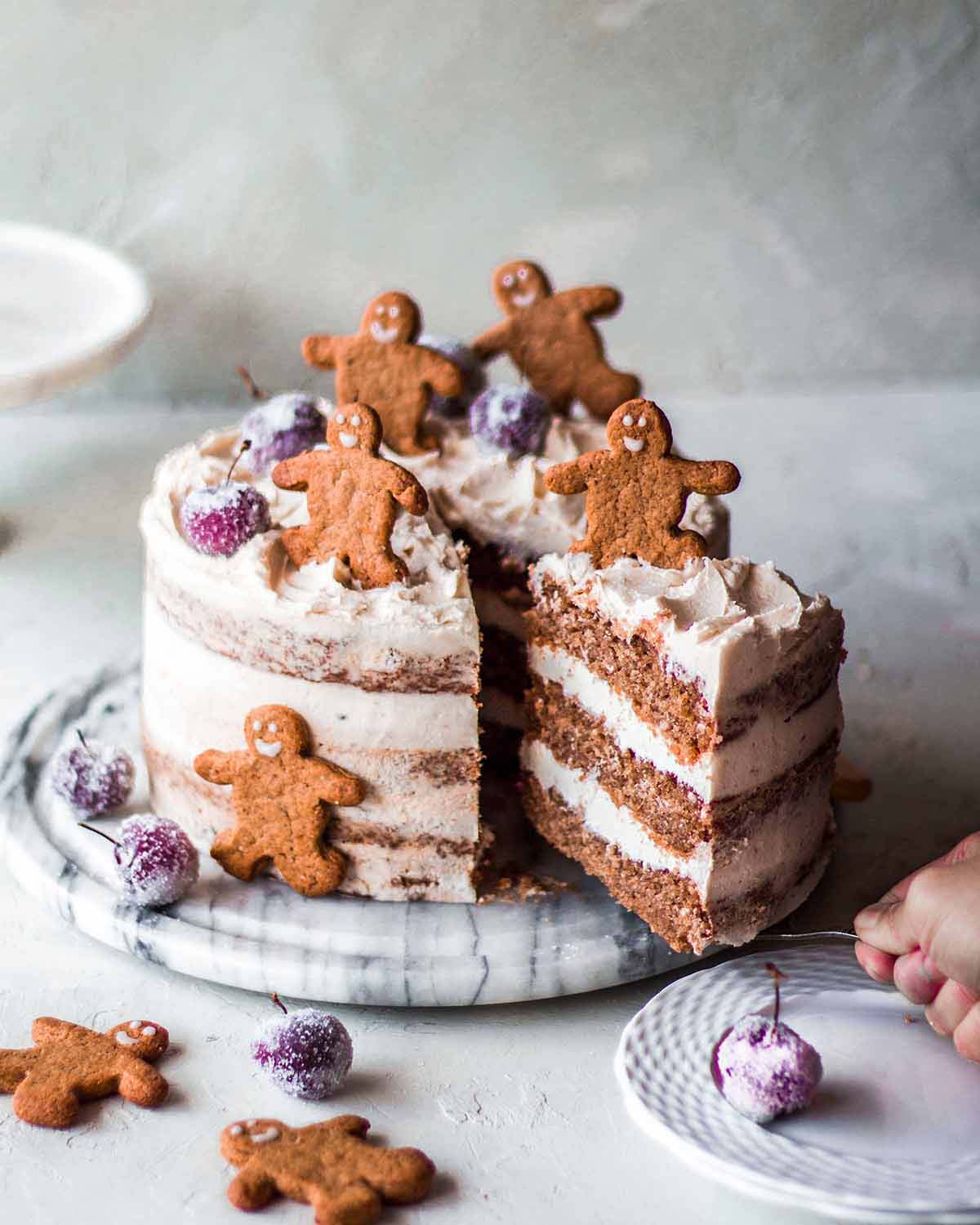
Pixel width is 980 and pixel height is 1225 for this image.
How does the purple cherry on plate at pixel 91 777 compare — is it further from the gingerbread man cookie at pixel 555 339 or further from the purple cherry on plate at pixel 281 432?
the gingerbread man cookie at pixel 555 339

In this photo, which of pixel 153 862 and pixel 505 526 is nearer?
pixel 153 862

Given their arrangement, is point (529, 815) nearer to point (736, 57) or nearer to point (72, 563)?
point (72, 563)

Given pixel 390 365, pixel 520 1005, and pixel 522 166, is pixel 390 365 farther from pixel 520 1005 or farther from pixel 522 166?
pixel 522 166

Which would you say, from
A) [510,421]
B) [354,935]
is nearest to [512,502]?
[510,421]

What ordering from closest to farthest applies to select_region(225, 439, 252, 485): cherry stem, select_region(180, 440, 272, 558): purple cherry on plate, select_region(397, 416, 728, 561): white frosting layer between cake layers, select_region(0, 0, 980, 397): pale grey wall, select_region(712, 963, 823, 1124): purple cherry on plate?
select_region(712, 963, 823, 1124): purple cherry on plate, select_region(180, 440, 272, 558): purple cherry on plate, select_region(225, 439, 252, 485): cherry stem, select_region(397, 416, 728, 561): white frosting layer between cake layers, select_region(0, 0, 980, 397): pale grey wall

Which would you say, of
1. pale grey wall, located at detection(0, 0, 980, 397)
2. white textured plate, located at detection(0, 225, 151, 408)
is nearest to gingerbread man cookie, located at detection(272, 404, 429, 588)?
white textured plate, located at detection(0, 225, 151, 408)

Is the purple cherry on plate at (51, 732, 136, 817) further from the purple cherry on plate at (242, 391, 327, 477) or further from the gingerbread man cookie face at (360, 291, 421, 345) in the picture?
the gingerbread man cookie face at (360, 291, 421, 345)
